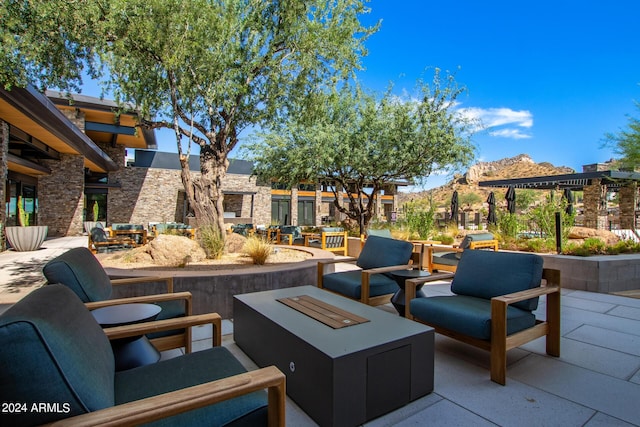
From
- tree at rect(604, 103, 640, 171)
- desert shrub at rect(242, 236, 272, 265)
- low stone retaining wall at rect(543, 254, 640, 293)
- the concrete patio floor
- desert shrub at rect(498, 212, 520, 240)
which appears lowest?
the concrete patio floor

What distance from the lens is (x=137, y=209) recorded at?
53.6 feet


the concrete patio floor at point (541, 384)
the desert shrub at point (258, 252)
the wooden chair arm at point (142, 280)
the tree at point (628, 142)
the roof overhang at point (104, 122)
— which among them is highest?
the roof overhang at point (104, 122)

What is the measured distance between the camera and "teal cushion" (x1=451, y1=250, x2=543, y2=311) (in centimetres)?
261

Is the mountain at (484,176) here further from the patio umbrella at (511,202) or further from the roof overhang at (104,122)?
the roof overhang at (104,122)

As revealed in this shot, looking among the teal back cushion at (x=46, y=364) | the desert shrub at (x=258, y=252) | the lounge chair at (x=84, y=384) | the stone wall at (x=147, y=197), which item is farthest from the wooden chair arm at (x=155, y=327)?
the stone wall at (x=147, y=197)

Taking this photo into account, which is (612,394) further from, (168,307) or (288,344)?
(168,307)

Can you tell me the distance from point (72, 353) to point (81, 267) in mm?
1422

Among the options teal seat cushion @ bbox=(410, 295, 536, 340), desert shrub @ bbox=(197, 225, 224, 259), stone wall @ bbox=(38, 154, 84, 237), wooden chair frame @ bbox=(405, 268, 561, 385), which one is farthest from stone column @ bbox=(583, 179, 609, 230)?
stone wall @ bbox=(38, 154, 84, 237)

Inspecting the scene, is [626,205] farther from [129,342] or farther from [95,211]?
[95,211]

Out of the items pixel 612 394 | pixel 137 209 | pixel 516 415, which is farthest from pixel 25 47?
pixel 137 209

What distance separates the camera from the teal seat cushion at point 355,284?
11.2ft

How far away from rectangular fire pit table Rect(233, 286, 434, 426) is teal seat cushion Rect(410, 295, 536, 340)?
0.45 meters

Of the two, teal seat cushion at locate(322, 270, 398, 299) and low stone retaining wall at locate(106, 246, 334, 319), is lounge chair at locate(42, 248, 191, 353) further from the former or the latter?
teal seat cushion at locate(322, 270, 398, 299)

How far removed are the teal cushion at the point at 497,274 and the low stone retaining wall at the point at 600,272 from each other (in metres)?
3.10
